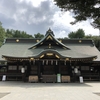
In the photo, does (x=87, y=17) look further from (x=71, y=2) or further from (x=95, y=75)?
(x=95, y=75)

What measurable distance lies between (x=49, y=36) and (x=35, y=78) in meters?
5.71

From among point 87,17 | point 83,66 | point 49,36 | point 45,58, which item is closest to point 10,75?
point 45,58

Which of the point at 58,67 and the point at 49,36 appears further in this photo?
the point at 49,36

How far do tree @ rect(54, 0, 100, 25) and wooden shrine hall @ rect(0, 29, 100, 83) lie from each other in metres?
7.54

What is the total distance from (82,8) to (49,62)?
10809 mm

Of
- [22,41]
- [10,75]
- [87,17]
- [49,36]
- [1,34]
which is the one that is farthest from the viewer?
[1,34]

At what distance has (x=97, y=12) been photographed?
604 centimetres

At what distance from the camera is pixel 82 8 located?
6.08 m

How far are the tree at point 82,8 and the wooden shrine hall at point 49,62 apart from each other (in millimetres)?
7543

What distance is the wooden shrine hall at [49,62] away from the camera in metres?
14.1
